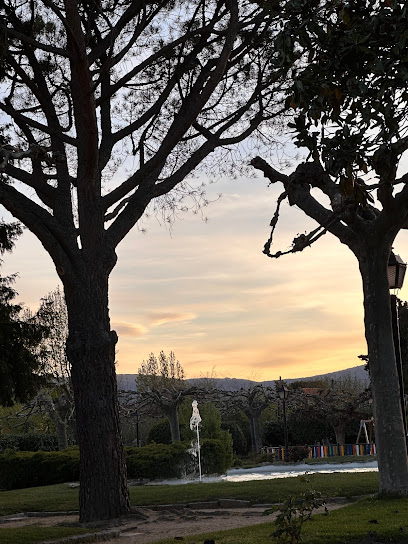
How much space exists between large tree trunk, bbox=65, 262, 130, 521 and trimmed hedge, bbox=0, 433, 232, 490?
284 inches

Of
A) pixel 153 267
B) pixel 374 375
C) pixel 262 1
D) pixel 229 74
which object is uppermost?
pixel 229 74

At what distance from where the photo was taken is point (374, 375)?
9.79 meters

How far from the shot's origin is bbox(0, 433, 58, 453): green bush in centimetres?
2347

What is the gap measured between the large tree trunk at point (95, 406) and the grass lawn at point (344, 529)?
99.8 inches

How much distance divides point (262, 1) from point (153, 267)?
13.1 metres

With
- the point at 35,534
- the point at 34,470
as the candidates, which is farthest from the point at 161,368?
the point at 35,534

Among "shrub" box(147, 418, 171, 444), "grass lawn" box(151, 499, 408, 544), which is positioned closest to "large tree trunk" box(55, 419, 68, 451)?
"shrub" box(147, 418, 171, 444)

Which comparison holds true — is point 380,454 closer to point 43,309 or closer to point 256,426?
point 43,309

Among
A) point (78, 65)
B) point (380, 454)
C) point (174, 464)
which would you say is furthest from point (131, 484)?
point (78, 65)

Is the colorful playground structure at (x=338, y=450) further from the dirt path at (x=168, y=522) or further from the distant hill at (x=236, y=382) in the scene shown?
the dirt path at (x=168, y=522)

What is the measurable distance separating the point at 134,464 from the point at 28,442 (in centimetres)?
837

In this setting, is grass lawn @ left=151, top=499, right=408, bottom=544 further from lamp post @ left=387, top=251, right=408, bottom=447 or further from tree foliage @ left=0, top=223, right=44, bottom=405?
tree foliage @ left=0, top=223, right=44, bottom=405

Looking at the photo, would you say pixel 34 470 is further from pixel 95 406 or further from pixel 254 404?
pixel 254 404

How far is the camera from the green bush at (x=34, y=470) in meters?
17.9
